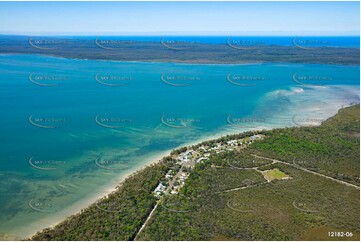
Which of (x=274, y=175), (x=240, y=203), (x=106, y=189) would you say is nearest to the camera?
(x=240, y=203)

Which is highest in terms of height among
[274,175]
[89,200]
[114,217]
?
[274,175]

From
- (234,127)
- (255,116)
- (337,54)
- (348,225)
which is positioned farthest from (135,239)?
(337,54)

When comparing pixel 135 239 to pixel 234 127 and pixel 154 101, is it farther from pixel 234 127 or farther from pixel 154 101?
pixel 154 101

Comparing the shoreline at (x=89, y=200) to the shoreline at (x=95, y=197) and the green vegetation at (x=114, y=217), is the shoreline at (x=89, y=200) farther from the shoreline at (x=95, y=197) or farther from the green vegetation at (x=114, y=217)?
the green vegetation at (x=114, y=217)

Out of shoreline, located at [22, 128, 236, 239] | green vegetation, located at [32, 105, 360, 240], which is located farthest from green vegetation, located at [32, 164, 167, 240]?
shoreline, located at [22, 128, 236, 239]

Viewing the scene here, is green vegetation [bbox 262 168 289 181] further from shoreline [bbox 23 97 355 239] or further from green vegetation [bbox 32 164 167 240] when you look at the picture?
shoreline [bbox 23 97 355 239]

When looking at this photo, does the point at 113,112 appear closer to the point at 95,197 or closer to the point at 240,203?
the point at 95,197

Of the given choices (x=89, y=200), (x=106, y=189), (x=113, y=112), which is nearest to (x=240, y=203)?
(x=106, y=189)
